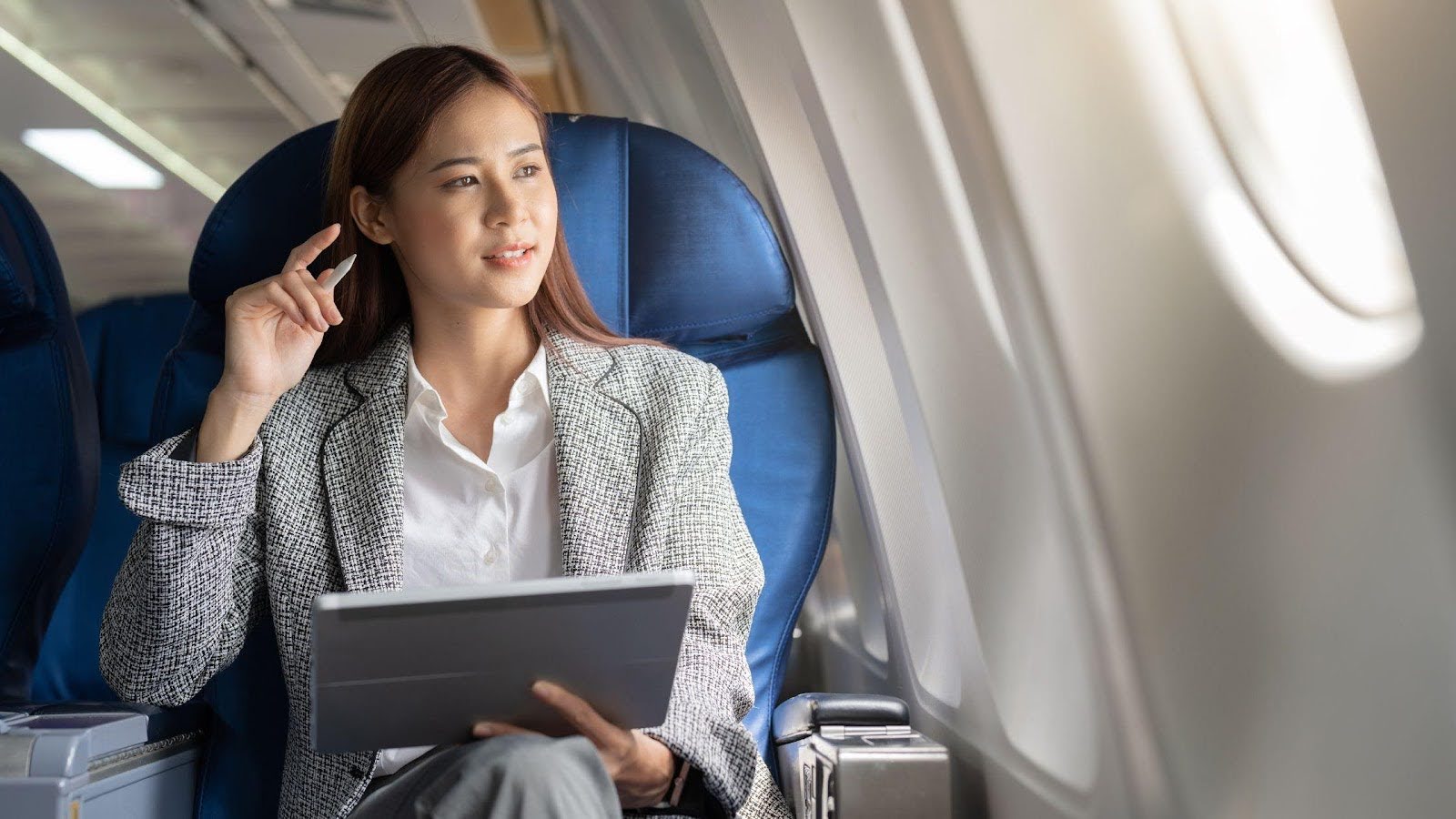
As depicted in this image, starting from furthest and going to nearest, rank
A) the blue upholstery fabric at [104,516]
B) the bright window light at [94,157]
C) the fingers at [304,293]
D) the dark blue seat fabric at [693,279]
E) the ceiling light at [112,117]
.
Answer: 1. the bright window light at [94,157]
2. the ceiling light at [112,117]
3. the blue upholstery fabric at [104,516]
4. the dark blue seat fabric at [693,279]
5. the fingers at [304,293]

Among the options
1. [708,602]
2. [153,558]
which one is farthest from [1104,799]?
[153,558]

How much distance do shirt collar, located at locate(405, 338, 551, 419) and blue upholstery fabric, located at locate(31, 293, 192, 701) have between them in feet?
2.88

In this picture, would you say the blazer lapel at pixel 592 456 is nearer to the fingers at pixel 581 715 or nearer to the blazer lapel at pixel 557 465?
the blazer lapel at pixel 557 465

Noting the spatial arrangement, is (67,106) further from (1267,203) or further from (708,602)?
(1267,203)

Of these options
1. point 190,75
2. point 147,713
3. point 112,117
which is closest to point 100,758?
point 147,713

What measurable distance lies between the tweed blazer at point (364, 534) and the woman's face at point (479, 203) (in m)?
0.17

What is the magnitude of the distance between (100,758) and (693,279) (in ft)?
3.62

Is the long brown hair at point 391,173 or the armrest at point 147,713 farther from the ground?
the long brown hair at point 391,173

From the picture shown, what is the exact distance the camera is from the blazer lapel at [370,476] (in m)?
1.85

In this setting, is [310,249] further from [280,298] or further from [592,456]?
[592,456]

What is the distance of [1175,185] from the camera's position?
1.39m

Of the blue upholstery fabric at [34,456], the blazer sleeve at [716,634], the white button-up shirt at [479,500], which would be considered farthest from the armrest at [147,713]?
Answer: the blazer sleeve at [716,634]

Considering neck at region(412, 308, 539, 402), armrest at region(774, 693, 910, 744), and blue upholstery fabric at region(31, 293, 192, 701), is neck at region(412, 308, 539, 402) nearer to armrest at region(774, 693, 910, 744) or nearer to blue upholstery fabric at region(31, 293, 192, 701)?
armrest at region(774, 693, 910, 744)

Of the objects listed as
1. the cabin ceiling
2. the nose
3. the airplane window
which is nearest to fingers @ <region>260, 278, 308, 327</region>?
the nose
